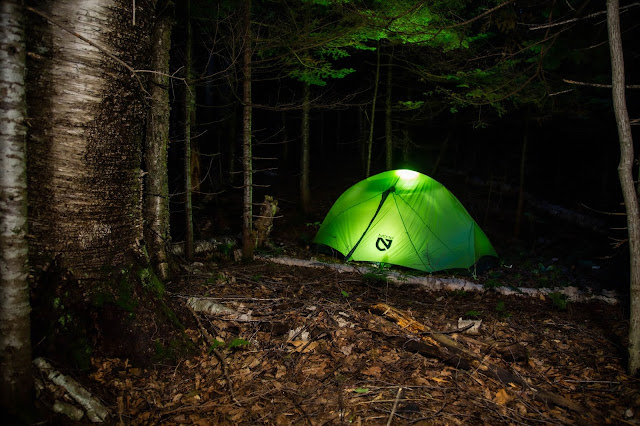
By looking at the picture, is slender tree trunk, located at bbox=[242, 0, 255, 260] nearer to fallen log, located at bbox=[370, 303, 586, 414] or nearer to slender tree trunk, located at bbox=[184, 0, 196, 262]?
slender tree trunk, located at bbox=[184, 0, 196, 262]

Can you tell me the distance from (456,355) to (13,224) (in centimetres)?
371

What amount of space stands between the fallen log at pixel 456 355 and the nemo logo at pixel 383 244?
454 cm

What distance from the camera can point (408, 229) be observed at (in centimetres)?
884

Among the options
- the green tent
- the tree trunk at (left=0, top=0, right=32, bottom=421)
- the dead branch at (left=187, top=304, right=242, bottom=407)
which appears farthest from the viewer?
the green tent

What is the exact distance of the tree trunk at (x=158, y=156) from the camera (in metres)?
5.32

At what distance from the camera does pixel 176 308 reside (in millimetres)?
3627

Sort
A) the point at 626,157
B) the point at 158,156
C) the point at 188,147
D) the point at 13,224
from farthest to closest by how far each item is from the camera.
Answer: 1. the point at 188,147
2. the point at 158,156
3. the point at 626,157
4. the point at 13,224

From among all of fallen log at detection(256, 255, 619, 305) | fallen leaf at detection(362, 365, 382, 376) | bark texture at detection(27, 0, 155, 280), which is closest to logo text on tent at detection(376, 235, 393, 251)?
fallen log at detection(256, 255, 619, 305)

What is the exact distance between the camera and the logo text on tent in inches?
348

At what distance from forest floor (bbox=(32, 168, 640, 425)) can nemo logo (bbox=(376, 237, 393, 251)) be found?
316 centimetres

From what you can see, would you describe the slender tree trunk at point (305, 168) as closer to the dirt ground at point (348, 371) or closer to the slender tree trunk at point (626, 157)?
the dirt ground at point (348, 371)

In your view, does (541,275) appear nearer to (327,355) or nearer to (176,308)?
(327,355)

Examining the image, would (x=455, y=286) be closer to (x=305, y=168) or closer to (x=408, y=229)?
(x=408, y=229)

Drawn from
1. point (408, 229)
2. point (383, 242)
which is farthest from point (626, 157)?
point (383, 242)
